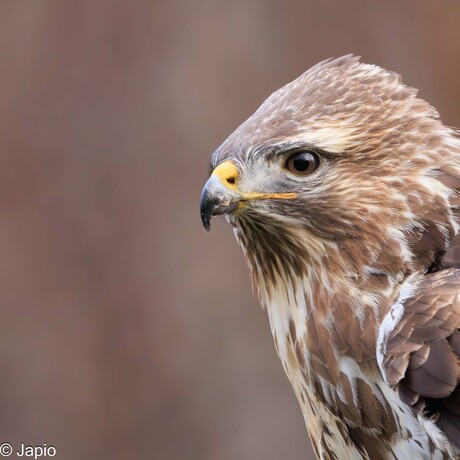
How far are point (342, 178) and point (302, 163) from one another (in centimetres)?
11

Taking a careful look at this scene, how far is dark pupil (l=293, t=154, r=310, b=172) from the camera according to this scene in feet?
8.96

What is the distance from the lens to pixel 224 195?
107 inches

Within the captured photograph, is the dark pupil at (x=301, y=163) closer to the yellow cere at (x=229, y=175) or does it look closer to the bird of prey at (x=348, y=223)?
the bird of prey at (x=348, y=223)

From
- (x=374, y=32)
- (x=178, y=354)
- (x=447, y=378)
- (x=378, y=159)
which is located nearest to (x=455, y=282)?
(x=447, y=378)

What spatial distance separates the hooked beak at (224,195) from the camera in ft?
8.92

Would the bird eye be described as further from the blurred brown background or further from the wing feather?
the blurred brown background

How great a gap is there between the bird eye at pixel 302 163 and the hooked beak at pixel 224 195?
0.20 feet

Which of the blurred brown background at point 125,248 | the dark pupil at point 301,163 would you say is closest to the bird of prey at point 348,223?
the dark pupil at point 301,163

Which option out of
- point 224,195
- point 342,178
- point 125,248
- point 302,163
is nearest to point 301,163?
point 302,163

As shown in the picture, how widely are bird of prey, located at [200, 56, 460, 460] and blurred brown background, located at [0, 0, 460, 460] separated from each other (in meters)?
3.41

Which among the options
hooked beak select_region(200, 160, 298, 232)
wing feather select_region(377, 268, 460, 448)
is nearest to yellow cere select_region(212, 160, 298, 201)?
hooked beak select_region(200, 160, 298, 232)

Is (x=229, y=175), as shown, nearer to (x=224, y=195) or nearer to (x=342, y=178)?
(x=224, y=195)

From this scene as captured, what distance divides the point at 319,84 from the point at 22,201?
3672 millimetres

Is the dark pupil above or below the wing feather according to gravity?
above
